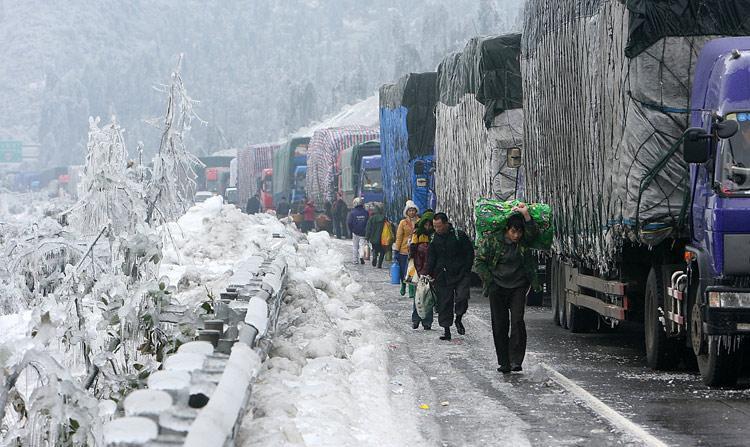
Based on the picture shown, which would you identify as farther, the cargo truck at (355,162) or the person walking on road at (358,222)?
the cargo truck at (355,162)

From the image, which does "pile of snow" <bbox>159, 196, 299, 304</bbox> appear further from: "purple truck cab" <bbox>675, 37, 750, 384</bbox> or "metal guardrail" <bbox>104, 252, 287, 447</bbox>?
"metal guardrail" <bbox>104, 252, 287, 447</bbox>

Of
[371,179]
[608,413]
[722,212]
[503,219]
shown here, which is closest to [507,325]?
[503,219]

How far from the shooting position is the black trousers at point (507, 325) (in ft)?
Result: 41.9

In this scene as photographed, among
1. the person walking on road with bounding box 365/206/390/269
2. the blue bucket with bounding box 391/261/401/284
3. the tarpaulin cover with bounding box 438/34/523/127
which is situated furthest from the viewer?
the person walking on road with bounding box 365/206/390/269

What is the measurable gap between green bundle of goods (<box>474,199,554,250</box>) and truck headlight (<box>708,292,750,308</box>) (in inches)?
99.3

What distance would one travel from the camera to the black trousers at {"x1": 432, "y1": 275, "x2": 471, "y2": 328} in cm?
1609

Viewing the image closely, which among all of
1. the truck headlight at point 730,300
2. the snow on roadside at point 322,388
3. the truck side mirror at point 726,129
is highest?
the truck side mirror at point 726,129

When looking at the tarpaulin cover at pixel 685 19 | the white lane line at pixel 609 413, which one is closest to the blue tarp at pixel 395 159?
the tarpaulin cover at pixel 685 19

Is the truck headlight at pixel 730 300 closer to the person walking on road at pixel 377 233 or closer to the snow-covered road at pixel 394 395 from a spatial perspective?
the snow-covered road at pixel 394 395

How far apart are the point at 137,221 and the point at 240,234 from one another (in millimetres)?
17741

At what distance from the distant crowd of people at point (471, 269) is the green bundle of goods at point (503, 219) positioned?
7 cm

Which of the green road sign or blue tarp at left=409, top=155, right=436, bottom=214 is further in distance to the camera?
the green road sign

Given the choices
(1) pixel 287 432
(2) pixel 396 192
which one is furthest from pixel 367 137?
(1) pixel 287 432

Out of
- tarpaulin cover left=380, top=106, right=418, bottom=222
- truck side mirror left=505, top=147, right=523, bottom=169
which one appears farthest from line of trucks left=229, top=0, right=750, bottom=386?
tarpaulin cover left=380, top=106, right=418, bottom=222
